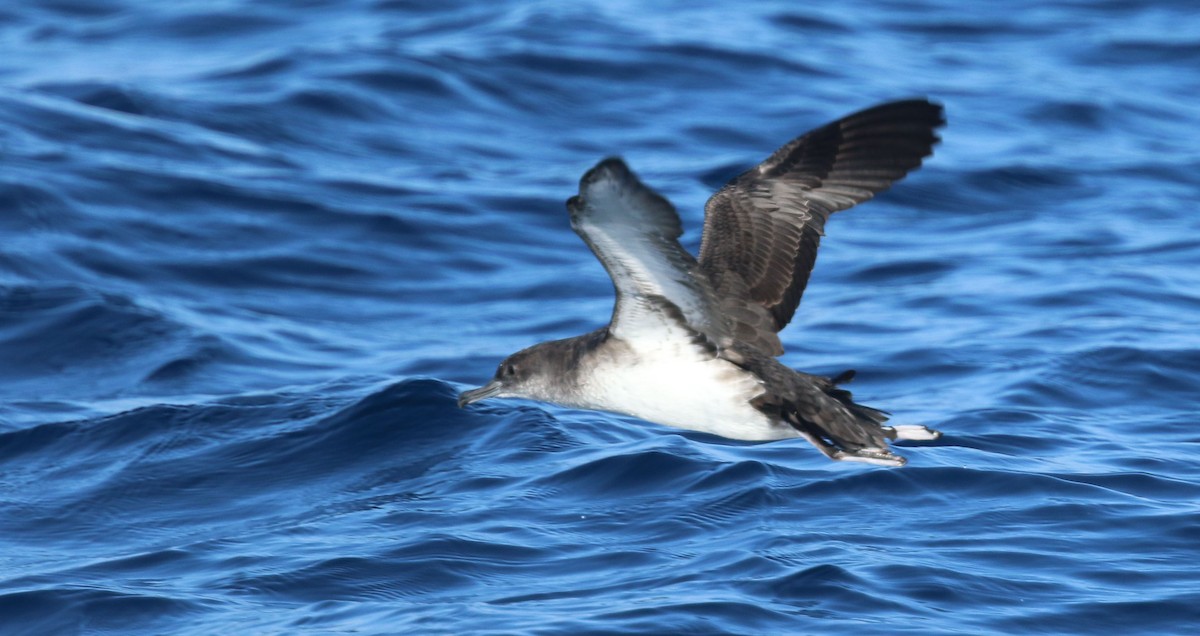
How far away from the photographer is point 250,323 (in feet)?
34.6

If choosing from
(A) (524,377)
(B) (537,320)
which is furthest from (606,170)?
(B) (537,320)

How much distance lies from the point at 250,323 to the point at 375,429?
227 centimetres

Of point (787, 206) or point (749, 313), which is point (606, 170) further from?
point (787, 206)

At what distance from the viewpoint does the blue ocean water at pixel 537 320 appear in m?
6.64

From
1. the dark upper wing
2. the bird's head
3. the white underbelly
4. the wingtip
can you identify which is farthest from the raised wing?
the bird's head

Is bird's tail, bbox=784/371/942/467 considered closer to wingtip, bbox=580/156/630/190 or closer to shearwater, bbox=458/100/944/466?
shearwater, bbox=458/100/944/466

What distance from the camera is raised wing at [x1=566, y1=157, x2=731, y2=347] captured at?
4922 millimetres

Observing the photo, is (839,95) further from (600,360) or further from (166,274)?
(600,360)

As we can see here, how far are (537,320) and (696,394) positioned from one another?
459cm

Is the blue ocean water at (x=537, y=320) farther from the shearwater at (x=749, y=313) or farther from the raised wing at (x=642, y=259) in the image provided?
the raised wing at (x=642, y=259)

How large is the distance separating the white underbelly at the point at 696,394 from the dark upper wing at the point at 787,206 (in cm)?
31

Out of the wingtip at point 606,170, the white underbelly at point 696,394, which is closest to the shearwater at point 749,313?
the white underbelly at point 696,394

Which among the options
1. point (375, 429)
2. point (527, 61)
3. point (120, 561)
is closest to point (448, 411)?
point (375, 429)

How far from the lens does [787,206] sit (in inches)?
256
